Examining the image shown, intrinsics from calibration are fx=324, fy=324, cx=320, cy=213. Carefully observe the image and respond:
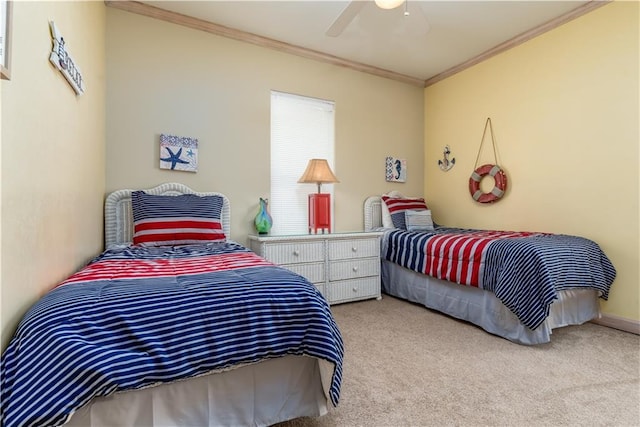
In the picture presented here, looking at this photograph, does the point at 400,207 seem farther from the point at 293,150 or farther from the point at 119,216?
the point at 119,216

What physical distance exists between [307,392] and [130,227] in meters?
2.04

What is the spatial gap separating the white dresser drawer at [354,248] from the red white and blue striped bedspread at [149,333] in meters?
1.62

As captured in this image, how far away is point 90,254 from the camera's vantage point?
2.13m

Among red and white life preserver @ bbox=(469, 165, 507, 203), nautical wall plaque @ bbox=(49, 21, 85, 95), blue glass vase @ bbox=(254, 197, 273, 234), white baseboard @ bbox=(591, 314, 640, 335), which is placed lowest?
white baseboard @ bbox=(591, 314, 640, 335)

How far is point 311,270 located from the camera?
2.90 m

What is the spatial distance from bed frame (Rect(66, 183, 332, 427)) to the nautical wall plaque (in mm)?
1387

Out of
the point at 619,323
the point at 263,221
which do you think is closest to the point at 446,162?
the point at 619,323

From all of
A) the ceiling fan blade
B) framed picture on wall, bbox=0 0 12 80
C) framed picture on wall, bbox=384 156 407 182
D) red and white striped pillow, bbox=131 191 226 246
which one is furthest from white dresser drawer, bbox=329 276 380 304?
framed picture on wall, bbox=0 0 12 80

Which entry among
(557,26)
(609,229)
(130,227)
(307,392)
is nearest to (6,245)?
(307,392)

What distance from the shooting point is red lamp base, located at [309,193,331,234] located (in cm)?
316

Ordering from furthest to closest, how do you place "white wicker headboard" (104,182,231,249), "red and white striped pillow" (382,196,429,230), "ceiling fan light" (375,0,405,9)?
"red and white striped pillow" (382,196,429,230)
"white wicker headboard" (104,182,231,249)
"ceiling fan light" (375,0,405,9)

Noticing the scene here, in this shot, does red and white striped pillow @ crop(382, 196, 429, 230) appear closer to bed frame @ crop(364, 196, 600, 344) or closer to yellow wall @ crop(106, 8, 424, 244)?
yellow wall @ crop(106, 8, 424, 244)

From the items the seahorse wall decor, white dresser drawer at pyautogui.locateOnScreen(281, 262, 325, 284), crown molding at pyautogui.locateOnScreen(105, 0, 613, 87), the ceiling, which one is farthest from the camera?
the seahorse wall decor

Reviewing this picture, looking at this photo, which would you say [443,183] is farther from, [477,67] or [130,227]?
[130,227]
